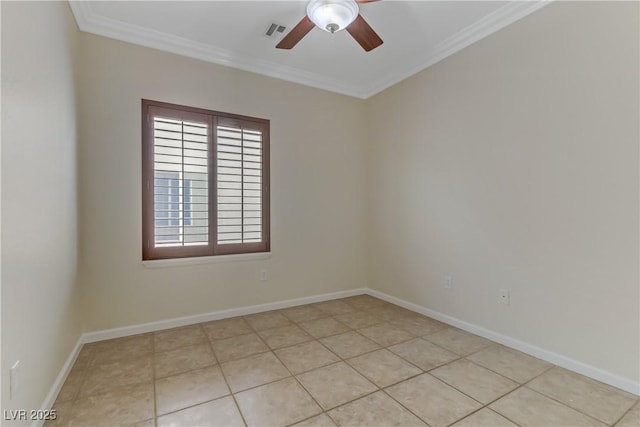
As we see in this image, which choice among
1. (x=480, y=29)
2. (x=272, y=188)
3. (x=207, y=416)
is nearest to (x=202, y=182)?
(x=272, y=188)

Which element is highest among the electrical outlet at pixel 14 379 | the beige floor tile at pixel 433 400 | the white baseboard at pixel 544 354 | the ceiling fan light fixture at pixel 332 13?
the ceiling fan light fixture at pixel 332 13

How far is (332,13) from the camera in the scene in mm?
2129

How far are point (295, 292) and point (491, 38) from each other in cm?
320

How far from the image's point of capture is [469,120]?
280 centimetres

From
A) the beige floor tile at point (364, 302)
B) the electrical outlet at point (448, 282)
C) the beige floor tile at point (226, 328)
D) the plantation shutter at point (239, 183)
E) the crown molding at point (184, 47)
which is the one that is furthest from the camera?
the beige floor tile at point (364, 302)

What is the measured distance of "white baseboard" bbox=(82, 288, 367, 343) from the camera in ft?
8.68

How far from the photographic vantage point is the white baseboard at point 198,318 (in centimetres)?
265

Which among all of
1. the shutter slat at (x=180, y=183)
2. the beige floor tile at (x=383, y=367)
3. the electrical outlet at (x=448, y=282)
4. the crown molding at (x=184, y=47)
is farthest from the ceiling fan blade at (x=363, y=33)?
the beige floor tile at (x=383, y=367)

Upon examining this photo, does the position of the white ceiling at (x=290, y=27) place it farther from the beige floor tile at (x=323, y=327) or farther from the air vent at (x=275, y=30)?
the beige floor tile at (x=323, y=327)

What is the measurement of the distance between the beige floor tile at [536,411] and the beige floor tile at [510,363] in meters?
0.20

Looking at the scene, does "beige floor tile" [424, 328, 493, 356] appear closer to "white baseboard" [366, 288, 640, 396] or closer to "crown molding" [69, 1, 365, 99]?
"white baseboard" [366, 288, 640, 396]

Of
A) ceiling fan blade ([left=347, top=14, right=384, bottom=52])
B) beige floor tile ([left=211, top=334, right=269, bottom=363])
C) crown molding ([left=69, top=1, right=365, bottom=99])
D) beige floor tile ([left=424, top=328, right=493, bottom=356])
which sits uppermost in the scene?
crown molding ([left=69, top=1, right=365, bottom=99])

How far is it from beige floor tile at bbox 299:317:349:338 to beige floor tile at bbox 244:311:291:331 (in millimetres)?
225

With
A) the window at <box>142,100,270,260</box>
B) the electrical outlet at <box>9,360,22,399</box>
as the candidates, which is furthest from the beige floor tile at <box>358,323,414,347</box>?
the electrical outlet at <box>9,360,22,399</box>
